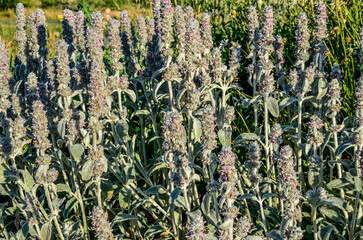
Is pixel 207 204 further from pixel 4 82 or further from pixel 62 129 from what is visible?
pixel 4 82

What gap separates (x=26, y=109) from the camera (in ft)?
12.7

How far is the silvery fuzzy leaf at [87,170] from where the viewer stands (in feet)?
9.46

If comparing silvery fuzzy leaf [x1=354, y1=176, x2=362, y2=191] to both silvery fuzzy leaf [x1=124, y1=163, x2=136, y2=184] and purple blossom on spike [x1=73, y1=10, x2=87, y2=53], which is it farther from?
purple blossom on spike [x1=73, y1=10, x2=87, y2=53]

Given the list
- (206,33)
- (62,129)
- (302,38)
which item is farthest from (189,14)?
(62,129)

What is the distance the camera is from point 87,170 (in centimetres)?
291

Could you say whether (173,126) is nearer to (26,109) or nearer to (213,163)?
(213,163)

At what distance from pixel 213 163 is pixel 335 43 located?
3.08 metres

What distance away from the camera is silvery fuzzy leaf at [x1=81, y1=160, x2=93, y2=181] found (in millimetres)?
2883

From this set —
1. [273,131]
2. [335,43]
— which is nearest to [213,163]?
[273,131]

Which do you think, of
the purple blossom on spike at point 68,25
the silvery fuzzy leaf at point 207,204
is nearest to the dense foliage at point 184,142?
the silvery fuzzy leaf at point 207,204

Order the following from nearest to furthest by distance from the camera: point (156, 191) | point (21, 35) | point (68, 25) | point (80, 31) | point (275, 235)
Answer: point (275, 235) → point (156, 191) → point (80, 31) → point (68, 25) → point (21, 35)

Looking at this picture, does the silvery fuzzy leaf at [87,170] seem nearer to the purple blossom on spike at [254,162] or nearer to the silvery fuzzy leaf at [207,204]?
the silvery fuzzy leaf at [207,204]

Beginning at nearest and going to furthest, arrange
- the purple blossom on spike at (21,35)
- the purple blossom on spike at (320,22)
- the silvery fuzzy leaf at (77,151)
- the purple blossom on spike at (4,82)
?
the silvery fuzzy leaf at (77,151), the purple blossom on spike at (320,22), the purple blossom on spike at (4,82), the purple blossom on spike at (21,35)

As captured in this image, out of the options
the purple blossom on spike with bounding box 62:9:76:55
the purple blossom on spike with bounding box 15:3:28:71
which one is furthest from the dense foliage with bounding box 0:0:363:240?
the purple blossom on spike with bounding box 15:3:28:71
